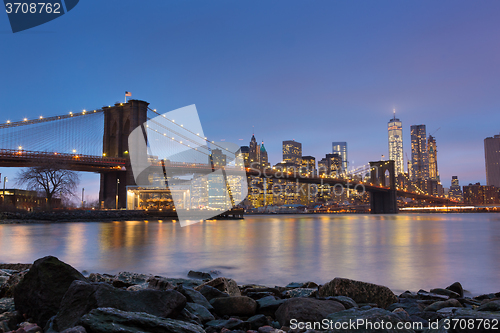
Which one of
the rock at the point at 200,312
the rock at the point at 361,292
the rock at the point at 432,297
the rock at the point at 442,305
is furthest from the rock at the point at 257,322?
the rock at the point at 432,297

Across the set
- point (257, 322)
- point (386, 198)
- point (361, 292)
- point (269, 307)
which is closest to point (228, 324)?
point (257, 322)

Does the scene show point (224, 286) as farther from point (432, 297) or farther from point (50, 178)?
point (50, 178)

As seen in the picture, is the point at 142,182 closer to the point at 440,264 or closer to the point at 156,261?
the point at 156,261

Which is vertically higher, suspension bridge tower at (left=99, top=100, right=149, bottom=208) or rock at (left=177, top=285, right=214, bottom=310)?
suspension bridge tower at (left=99, top=100, right=149, bottom=208)

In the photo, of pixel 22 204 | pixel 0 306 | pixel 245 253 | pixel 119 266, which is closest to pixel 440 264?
pixel 245 253

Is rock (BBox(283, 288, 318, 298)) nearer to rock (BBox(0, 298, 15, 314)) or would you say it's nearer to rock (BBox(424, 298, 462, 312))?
rock (BBox(424, 298, 462, 312))

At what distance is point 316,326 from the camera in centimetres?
341

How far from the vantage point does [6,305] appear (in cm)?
382

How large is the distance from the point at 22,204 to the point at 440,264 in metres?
64.0

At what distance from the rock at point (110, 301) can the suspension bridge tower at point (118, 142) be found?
39.3m

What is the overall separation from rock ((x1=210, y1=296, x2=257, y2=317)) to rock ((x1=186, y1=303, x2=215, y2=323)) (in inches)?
13.6

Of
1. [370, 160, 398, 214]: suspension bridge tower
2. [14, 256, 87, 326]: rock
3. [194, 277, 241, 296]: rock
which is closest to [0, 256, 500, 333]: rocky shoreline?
[14, 256, 87, 326]: rock

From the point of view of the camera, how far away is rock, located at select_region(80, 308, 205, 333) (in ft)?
8.65

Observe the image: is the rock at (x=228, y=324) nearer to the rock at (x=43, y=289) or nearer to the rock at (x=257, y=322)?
the rock at (x=257, y=322)
